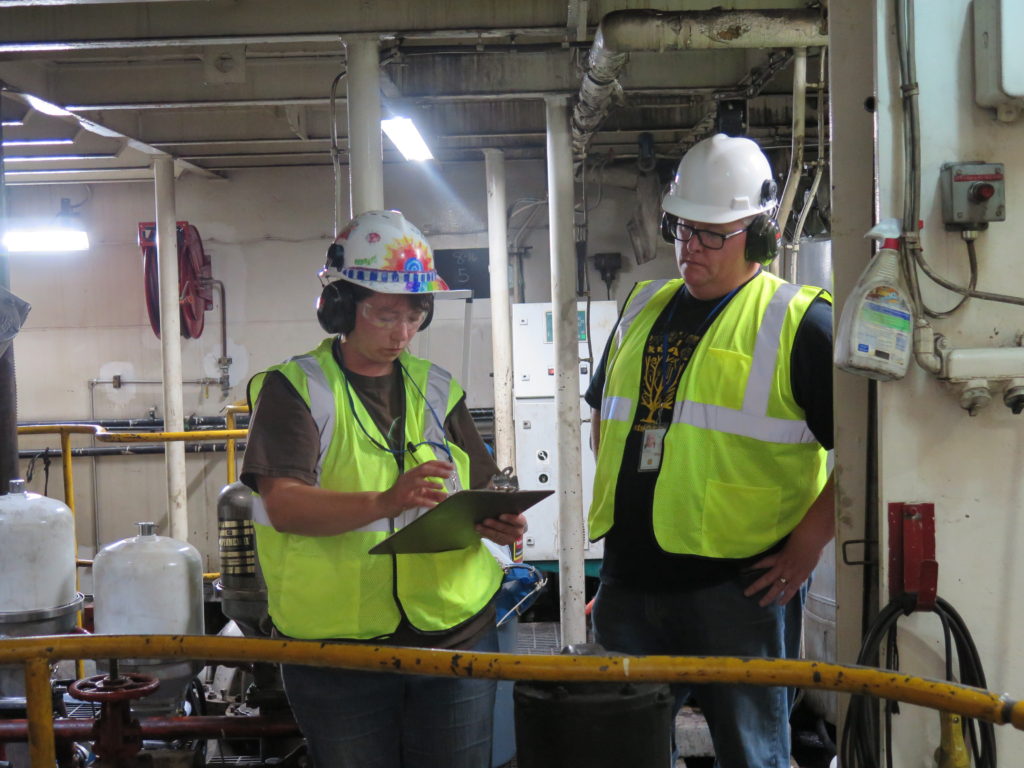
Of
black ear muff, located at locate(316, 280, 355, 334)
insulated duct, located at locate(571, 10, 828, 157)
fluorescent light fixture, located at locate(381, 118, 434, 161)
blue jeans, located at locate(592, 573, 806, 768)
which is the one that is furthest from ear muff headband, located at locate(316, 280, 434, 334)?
fluorescent light fixture, located at locate(381, 118, 434, 161)

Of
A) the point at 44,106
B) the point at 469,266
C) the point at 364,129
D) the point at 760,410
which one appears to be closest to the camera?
the point at 760,410

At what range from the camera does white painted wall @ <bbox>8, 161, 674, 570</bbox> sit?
9.62 meters

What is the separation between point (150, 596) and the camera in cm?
363

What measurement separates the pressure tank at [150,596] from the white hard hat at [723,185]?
2.39 meters

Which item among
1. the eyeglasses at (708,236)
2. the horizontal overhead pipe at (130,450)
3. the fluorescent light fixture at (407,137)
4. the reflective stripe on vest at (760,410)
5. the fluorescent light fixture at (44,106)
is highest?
the fluorescent light fixture at (44,106)

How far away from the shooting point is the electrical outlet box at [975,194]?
187 cm

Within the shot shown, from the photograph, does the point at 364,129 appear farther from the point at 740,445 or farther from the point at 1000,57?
the point at 1000,57

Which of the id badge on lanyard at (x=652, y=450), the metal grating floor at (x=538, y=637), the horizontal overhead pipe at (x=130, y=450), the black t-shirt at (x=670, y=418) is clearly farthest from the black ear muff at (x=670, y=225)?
the horizontal overhead pipe at (x=130, y=450)

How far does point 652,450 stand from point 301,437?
0.87 meters

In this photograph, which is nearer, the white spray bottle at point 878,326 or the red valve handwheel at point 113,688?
the white spray bottle at point 878,326

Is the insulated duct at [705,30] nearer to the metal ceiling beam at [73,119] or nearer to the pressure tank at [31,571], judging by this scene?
the pressure tank at [31,571]

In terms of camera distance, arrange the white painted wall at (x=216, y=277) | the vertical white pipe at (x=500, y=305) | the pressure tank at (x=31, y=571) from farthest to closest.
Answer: the white painted wall at (x=216, y=277)
the vertical white pipe at (x=500, y=305)
the pressure tank at (x=31, y=571)

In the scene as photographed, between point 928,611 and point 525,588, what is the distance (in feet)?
9.33

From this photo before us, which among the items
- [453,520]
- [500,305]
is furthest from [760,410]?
[500,305]
